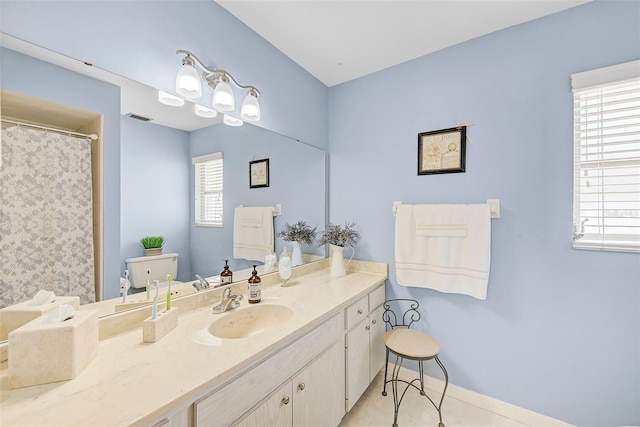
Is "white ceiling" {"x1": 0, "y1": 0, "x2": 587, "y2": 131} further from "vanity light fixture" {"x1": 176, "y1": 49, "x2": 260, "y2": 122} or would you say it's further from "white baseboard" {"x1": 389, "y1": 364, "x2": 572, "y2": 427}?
"white baseboard" {"x1": 389, "y1": 364, "x2": 572, "y2": 427}

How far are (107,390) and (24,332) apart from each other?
28 cm

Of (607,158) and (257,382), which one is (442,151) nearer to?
(607,158)

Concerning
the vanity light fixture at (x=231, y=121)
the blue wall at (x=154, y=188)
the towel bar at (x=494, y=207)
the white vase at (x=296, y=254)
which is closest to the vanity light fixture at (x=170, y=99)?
the blue wall at (x=154, y=188)

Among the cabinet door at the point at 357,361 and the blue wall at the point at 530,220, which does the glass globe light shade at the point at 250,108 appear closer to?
the blue wall at the point at 530,220

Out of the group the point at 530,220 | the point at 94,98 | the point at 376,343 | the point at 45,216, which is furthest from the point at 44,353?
the point at 530,220

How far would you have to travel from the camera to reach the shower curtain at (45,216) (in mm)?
847

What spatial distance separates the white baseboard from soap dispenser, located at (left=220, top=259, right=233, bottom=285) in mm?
1540

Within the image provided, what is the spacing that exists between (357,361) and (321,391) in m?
0.39

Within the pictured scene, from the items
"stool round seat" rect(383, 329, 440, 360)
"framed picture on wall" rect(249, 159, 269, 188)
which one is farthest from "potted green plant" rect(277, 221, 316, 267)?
"stool round seat" rect(383, 329, 440, 360)

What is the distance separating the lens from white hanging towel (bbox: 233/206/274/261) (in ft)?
5.36

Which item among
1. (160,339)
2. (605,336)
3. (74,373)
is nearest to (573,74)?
(605,336)

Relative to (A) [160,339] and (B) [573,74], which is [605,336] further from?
(A) [160,339]

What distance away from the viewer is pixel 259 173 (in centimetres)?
178

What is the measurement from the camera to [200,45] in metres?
1.37
